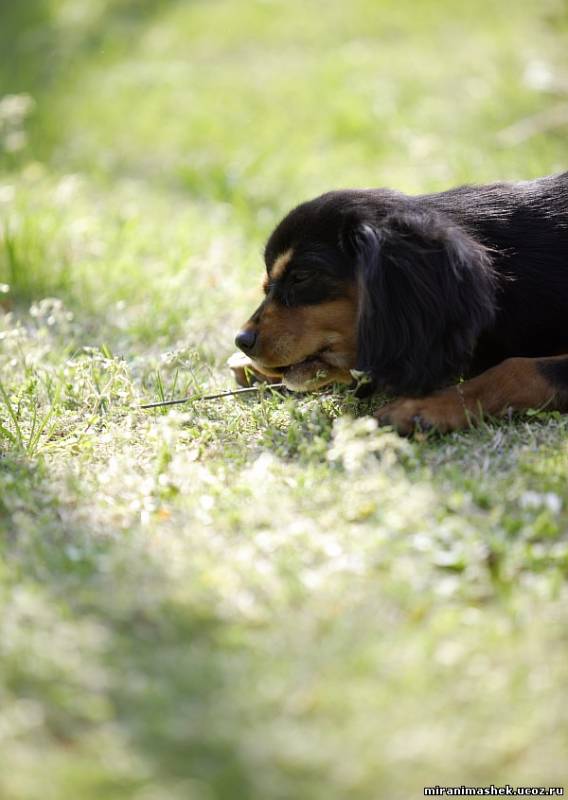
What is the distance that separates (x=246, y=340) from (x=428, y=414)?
71 centimetres

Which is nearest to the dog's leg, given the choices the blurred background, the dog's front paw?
the dog's front paw

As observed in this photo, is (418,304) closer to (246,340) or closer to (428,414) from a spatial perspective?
(428,414)

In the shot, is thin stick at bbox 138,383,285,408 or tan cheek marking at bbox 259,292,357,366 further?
thin stick at bbox 138,383,285,408

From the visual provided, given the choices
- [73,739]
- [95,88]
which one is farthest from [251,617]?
[95,88]

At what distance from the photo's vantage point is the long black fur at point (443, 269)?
302 cm

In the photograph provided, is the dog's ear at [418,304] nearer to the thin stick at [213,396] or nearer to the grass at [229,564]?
the grass at [229,564]

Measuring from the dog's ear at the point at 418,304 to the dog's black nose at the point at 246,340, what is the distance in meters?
0.44

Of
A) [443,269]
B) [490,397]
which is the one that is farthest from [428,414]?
[443,269]

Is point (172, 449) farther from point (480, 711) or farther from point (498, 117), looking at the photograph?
point (498, 117)

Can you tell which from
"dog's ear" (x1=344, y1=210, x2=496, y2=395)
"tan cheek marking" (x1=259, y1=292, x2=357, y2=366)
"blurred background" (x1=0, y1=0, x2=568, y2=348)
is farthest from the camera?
"blurred background" (x1=0, y1=0, x2=568, y2=348)

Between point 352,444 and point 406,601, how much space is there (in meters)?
0.55

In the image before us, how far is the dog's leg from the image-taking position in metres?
3.05

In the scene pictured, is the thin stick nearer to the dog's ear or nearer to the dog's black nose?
the dog's black nose

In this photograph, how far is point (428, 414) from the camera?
9.98ft
